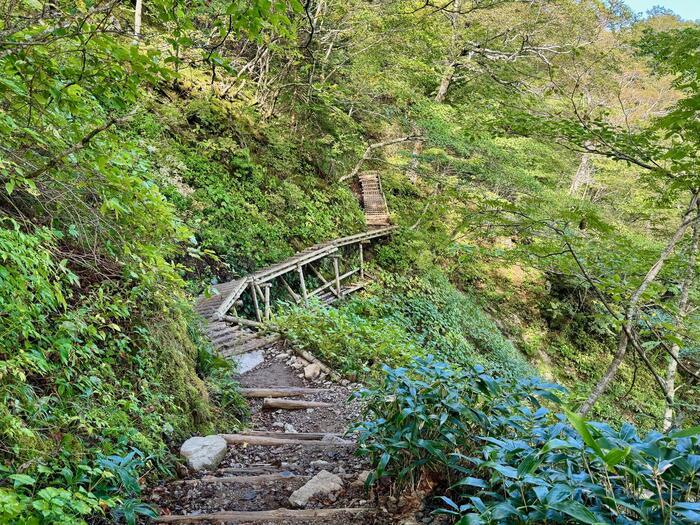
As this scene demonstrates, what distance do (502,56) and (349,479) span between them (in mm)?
15361

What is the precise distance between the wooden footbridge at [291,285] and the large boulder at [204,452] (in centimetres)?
142

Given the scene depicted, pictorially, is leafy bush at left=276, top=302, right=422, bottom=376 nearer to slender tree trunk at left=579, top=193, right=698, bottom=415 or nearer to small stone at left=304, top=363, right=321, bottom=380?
small stone at left=304, top=363, right=321, bottom=380

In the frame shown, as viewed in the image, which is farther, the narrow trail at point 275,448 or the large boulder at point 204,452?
the large boulder at point 204,452

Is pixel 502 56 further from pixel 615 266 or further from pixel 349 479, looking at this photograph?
pixel 349 479

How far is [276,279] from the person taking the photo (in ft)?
36.6

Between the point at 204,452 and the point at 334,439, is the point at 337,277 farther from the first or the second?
the point at 204,452

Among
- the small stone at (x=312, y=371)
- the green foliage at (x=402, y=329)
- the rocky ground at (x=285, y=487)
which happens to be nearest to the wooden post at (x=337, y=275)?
the green foliage at (x=402, y=329)

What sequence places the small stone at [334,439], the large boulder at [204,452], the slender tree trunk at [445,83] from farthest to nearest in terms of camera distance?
the slender tree trunk at [445,83] → the small stone at [334,439] → the large boulder at [204,452]

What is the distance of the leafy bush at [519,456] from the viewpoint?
1449 mm

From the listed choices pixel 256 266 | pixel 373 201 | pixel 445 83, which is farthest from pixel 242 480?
pixel 445 83

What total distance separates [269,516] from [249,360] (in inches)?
182

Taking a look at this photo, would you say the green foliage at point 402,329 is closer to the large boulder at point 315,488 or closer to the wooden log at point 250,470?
the wooden log at point 250,470

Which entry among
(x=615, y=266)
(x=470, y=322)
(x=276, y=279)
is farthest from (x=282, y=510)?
(x=470, y=322)

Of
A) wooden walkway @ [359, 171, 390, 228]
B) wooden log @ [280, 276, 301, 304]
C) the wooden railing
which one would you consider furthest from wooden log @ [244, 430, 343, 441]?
wooden walkway @ [359, 171, 390, 228]
